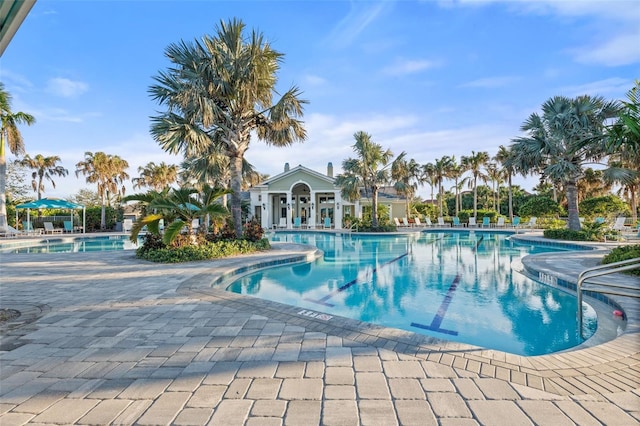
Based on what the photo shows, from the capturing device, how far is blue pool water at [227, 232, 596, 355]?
4.92 m

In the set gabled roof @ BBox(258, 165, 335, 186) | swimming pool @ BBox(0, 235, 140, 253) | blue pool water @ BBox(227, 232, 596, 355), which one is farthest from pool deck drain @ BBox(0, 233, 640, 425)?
gabled roof @ BBox(258, 165, 335, 186)

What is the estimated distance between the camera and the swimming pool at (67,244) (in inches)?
650

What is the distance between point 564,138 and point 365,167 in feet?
A: 34.6

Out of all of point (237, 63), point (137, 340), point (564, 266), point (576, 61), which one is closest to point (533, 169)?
point (576, 61)

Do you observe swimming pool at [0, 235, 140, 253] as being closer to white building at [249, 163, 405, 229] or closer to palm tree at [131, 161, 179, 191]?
white building at [249, 163, 405, 229]

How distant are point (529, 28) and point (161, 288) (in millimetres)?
11696

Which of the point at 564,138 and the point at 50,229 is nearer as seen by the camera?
the point at 564,138

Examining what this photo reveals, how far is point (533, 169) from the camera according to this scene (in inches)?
630

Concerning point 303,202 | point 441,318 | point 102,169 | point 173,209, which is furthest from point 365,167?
point 102,169

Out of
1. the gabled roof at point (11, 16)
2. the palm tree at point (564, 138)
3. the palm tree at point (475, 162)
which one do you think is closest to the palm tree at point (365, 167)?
the palm tree at point (564, 138)

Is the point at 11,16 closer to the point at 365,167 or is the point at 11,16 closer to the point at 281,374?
the point at 281,374

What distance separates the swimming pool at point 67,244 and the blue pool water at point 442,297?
11873 millimetres

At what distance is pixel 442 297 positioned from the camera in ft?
22.6

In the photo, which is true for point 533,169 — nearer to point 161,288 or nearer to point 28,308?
point 161,288
